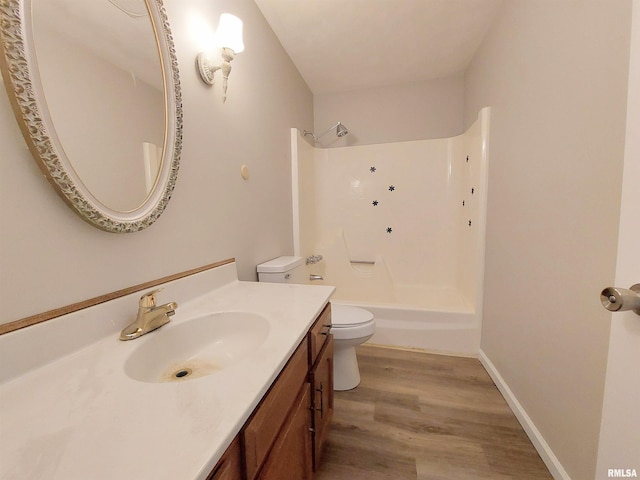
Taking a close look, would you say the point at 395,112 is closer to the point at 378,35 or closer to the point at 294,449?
the point at 378,35

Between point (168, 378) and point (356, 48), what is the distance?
243 cm

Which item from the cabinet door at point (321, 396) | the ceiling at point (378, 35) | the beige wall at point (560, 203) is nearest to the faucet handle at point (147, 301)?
the cabinet door at point (321, 396)

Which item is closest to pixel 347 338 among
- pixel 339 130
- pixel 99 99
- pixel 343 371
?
pixel 343 371

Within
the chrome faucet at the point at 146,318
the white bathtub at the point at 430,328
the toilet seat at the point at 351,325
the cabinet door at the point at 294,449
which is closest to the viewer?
the cabinet door at the point at 294,449

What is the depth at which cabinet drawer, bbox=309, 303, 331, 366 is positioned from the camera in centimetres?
91

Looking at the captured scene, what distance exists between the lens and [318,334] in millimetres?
990

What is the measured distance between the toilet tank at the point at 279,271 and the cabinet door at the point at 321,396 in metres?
0.55

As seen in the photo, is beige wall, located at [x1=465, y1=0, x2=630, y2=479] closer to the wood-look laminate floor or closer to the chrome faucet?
the wood-look laminate floor

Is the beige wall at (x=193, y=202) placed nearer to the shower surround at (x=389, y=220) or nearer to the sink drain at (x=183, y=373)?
the sink drain at (x=183, y=373)

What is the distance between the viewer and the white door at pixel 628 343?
49 cm

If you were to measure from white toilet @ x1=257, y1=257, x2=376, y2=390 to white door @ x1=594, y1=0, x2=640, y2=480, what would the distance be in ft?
3.46

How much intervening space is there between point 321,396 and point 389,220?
2108 mm

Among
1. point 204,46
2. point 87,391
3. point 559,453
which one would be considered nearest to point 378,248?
point 559,453
